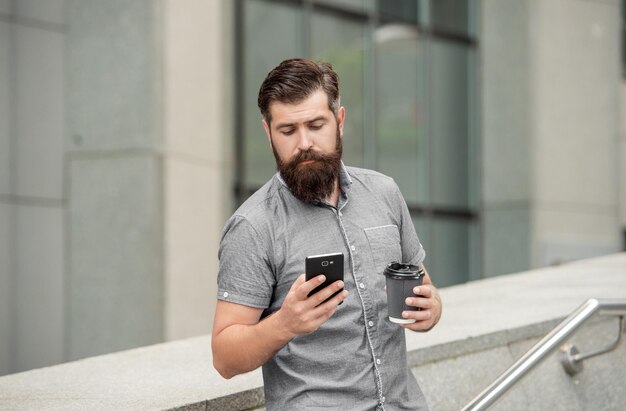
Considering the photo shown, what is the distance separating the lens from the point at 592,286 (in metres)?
6.80

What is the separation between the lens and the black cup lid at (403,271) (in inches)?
108

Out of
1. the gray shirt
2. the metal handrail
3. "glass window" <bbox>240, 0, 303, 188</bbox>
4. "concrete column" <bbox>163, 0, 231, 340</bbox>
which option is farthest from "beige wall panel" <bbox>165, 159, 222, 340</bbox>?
the gray shirt

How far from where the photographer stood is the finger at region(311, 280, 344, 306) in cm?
258

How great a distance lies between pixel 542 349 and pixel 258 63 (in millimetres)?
8764

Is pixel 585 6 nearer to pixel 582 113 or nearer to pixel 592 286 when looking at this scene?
pixel 582 113

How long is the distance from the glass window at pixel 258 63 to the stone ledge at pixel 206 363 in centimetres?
504

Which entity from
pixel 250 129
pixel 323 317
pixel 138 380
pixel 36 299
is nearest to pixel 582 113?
pixel 250 129

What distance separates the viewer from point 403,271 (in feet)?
9.07

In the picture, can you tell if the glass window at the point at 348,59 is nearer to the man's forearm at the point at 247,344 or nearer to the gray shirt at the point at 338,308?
the gray shirt at the point at 338,308

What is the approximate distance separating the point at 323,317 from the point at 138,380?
1900 mm

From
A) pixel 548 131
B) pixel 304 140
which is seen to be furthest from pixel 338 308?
pixel 548 131

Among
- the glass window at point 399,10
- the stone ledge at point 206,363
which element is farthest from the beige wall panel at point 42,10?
the stone ledge at point 206,363

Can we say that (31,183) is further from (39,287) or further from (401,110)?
(401,110)

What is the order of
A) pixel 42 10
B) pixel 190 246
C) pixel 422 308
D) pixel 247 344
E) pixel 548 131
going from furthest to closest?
1. pixel 548 131
2. pixel 190 246
3. pixel 42 10
4. pixel 422 308
5. pixel 247 344
